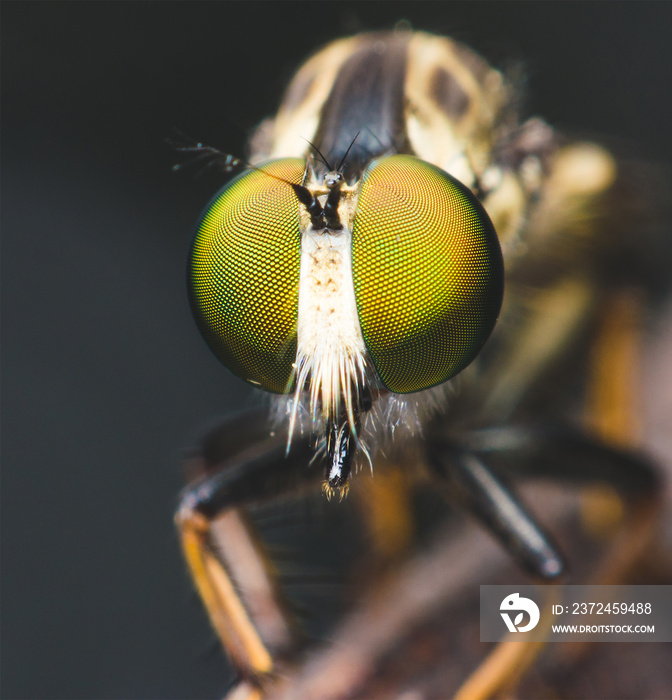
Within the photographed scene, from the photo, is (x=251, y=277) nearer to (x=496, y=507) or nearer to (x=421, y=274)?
(x=421, y=274)

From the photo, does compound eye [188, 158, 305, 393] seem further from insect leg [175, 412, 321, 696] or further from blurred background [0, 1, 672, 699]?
blurred background [0, 1, 672, 699]

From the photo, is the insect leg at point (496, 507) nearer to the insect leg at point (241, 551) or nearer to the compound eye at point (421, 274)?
the insect leg at point (241, 551)

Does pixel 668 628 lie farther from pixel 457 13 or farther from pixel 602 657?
pixel 457 13

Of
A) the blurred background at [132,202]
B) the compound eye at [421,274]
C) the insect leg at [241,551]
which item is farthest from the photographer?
the blurred background at [132,202]

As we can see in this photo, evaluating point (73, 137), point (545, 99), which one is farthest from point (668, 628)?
point (73, 137)

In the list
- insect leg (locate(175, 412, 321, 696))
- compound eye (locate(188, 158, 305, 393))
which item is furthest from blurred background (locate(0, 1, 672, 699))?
compound eye (locate(188, 158, 305, 393))

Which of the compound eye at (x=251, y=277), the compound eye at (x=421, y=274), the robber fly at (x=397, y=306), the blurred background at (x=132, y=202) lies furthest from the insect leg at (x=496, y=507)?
the blurred background at (x=132, y=202)

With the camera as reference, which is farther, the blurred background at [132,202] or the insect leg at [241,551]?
the blurred background at [132,202]
